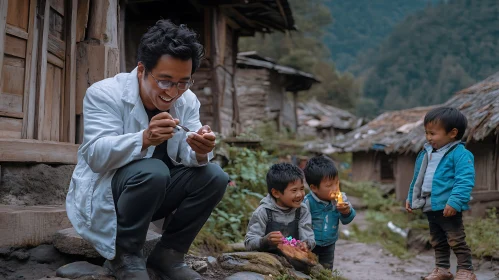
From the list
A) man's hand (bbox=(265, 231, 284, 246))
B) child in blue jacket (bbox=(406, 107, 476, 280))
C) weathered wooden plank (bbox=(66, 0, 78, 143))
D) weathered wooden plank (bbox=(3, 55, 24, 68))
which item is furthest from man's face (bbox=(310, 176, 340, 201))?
weathered wooden plank (bbox=(3, 55, 24, 68))

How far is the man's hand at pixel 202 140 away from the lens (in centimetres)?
260

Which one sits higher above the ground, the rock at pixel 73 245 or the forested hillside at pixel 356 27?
the forested hillside at pixel 356 27

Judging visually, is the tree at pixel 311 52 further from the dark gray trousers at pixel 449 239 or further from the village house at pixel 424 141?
the dark gray trousers at pixel 449 239

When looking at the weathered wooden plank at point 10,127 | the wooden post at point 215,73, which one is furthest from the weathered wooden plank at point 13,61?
the wooden post at point 215,73

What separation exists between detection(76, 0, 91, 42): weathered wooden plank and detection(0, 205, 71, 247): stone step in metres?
1.77

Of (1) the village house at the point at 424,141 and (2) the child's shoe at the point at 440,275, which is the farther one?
(1) the village house at the point at 424,141

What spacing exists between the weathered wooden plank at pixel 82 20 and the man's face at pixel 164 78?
1.95m

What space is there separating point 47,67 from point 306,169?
2.33 m

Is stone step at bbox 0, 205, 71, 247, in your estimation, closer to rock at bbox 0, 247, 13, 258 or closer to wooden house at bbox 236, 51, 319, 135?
rock at bbox 0, 247, 13, 258

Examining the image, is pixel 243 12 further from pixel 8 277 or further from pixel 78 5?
pixel 8 277

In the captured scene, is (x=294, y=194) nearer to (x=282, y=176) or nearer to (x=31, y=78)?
(x=282, y=176)

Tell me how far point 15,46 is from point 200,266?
219cm

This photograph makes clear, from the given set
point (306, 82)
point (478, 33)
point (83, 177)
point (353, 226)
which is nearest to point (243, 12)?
point (353, 226)

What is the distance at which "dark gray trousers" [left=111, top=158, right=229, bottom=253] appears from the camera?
8.19 ft
